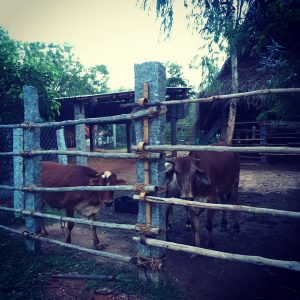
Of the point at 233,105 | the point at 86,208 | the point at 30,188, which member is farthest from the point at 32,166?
the point at 233,105

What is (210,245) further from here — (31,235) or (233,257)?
(31,235)

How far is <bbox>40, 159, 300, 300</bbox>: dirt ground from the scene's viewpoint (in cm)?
330

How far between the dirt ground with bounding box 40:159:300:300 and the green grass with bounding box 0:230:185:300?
270 mm

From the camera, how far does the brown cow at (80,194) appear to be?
470 cm

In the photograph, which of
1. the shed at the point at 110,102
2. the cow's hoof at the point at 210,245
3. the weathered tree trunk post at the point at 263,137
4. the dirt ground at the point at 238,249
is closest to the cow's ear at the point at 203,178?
the cow's hoof at the point at 210,245

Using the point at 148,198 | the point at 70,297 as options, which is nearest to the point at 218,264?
the point at 148,198

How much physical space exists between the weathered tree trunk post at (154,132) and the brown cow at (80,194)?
152 cm

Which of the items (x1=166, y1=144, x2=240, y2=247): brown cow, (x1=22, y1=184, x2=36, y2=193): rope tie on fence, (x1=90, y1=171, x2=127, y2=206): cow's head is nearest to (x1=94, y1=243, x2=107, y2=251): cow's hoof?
(x1=90, y1=171, x2=127, y2=206): cow's head

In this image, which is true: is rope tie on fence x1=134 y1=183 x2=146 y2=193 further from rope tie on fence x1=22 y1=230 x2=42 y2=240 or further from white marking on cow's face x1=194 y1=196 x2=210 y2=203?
rope tie on fence x1=22 y1=230 x2=42 y2=240

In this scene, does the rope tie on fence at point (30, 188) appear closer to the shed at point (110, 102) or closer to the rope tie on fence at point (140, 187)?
the rope tie on fence at point (140, 187)

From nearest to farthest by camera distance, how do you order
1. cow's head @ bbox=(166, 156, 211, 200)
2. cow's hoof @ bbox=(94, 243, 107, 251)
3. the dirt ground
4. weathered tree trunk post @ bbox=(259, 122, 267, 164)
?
the dirt ground, cow's head @ bbox=(166, 156, 211, 200), cow's hoof @ bbox=(94, 243, 107, 251), weathered tree trunk post @ bbox=(259, 122, 267, 164)

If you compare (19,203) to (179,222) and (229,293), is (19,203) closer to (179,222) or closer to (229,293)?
(179,222)

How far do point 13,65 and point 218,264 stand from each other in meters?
6.78

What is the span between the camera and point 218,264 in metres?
3.94
